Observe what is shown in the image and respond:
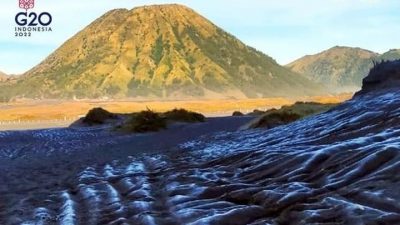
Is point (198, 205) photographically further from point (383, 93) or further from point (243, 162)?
point (383, 93)

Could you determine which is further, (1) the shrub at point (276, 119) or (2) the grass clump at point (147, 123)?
(2) the grass clump at point (147, 123)

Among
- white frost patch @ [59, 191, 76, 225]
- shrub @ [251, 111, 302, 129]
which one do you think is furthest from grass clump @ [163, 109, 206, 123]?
white frost patch @ [59, 191, 76, 225]

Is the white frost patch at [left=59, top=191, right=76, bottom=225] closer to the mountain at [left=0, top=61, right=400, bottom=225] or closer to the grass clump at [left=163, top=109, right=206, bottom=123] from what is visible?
the mountain at [left=0, top=61, right=400, bottom=225]

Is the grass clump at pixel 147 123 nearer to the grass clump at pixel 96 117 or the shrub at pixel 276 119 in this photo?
the grass clump at pixel 96 117

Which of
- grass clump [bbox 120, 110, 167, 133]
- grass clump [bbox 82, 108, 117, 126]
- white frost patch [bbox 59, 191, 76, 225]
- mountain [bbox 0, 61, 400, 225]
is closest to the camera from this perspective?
mountain [bbox 0, 61, 400, 225]

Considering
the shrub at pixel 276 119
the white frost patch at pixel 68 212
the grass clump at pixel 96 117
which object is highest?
the shrub at pixel 276 119

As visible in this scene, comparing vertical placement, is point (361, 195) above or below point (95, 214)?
above

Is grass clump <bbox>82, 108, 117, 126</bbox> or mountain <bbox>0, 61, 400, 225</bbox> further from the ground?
mountain <bbox>0, 61, 400, 225</bbox>

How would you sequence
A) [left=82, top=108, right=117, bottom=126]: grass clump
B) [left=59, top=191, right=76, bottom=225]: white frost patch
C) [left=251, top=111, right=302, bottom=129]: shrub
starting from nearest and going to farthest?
[left=59, top=191, right=76, bottom=225]: white frost patch < [left=251, top=111, right=302, bottom=129]: shrub < [left=82, top=108, right=117, bottom=126]: grass clump

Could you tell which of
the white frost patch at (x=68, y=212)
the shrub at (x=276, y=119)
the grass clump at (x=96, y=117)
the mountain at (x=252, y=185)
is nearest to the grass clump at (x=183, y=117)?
the grass clump at (x=96, y=117)

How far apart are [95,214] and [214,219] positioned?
220 cm

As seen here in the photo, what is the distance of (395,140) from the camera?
9.42 metres

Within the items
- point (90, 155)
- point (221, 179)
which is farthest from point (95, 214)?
point (90, 155)

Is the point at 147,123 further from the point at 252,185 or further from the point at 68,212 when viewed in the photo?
the point at 68,212
